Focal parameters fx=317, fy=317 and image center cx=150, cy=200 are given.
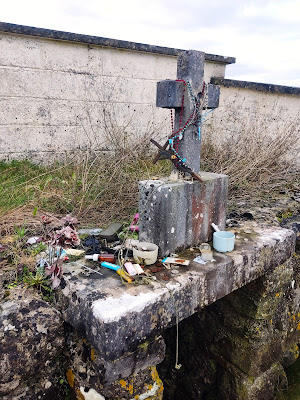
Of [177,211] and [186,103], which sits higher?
[186,103]

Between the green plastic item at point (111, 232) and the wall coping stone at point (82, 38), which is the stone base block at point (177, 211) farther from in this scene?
the wall coping stone at point (82, 38)

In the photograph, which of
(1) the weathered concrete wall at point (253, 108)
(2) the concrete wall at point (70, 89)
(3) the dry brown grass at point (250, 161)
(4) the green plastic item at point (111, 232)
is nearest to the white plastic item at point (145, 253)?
(4) the green plastic item at point (111, 232)

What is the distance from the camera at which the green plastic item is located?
254 cm

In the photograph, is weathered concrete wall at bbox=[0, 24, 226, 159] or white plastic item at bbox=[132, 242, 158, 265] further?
weathered concrete wall at bbox=[0, 24, 226, 159]

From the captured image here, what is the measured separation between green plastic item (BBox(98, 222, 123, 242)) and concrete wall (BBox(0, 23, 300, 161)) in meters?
1.73

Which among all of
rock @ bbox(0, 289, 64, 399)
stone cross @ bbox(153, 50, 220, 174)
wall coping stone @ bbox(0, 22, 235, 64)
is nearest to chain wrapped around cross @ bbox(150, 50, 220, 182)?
Answer: stone cross @ bbox(153, 50, 220, 174)

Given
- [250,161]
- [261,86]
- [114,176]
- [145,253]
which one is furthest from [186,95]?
[261,86]

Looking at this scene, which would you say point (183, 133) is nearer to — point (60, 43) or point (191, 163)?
point (191, 163)

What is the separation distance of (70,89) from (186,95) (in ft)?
10.5

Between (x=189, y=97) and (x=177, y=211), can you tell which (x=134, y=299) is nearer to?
(x=177, y=211)

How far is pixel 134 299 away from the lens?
1677mm

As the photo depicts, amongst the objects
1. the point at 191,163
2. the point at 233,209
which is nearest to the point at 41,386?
the point at 191,163

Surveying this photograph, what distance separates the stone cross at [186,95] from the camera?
2.15m

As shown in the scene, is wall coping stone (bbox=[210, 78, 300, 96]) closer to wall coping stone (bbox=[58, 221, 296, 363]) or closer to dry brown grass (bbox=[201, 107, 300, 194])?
dry brown grass (bbox=[201, 107, 300, 194])
